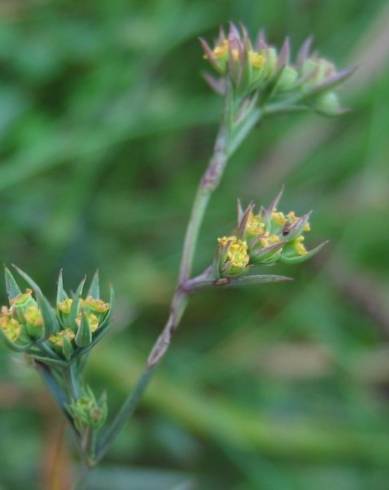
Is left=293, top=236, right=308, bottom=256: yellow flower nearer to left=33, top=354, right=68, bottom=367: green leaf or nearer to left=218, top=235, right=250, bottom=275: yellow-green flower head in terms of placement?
left=218, top=235, right=250, bottom=275: yellow-green flower head

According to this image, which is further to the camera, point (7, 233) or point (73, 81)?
point (73, 81)

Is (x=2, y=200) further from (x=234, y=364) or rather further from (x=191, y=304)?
(x=234, y=364)

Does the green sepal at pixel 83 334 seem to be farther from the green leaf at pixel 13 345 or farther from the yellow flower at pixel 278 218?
the yellow flower at pixel 278 218

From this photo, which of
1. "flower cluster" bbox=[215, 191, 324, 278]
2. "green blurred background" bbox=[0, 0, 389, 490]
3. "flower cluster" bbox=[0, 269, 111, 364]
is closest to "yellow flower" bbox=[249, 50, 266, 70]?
"flower cluster" bbox=[215, 191, 324, 278]

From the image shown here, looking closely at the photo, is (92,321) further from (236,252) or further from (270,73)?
(270,73)

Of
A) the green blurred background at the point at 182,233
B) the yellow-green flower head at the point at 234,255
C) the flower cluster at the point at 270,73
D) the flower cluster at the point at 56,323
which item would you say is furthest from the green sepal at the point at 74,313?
the green blurred background at the point at 182,233

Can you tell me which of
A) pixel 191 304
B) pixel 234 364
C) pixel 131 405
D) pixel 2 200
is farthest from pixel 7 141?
pixel 131 405

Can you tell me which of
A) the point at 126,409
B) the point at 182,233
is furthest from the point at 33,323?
the point at 182,233
